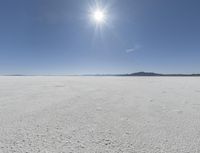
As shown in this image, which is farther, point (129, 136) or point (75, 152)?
point (129, 136)

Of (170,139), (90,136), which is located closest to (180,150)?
(170,139)

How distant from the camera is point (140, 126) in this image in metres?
3.17

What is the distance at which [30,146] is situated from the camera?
2.26 meters

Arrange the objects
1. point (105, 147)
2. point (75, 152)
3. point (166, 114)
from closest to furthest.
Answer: point (75, 152)
point (105, 147)
point (166, 114)

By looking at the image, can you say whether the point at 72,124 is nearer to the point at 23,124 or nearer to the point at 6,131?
the point at 23,124

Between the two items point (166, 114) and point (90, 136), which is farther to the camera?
point (166, 114)

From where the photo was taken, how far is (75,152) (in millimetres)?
2141

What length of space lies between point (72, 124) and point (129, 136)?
4.20 feet

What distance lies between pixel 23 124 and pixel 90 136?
5.11 feet

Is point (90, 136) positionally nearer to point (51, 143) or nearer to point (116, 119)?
point (51, 143)

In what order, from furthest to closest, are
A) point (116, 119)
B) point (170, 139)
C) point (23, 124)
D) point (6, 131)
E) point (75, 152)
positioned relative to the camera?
point (116, 119) → point (23, 124) → point (6, 131) → point (170, 139) → point (75, 152)

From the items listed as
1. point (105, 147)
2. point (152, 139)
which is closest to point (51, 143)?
point (105, 147)

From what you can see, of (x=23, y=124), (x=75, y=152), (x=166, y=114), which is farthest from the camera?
(x=166, y=114)

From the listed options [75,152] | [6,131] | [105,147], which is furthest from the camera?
[6,131]
